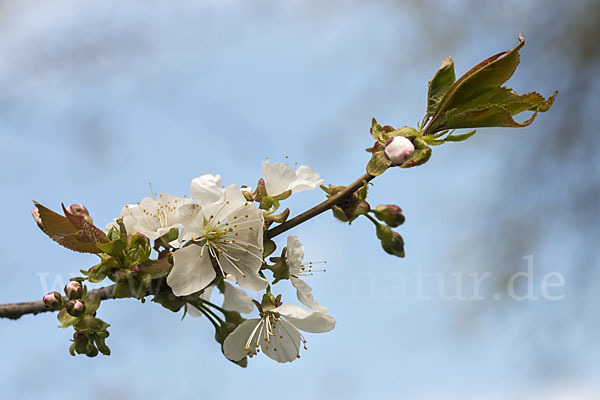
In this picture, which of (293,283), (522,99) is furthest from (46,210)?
(522,99)

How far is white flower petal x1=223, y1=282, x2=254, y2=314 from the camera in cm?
117

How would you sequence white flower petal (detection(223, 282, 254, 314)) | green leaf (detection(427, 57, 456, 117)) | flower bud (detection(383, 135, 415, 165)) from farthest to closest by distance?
1. white flower petal (detection(223, 282, 254, 314))
2. green leaf (detection(427, 57, 456, 117))
3. flower bud (detection(383, 135, 415, 165))

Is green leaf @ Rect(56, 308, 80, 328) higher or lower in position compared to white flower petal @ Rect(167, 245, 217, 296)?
lower

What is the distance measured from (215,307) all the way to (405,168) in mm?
451

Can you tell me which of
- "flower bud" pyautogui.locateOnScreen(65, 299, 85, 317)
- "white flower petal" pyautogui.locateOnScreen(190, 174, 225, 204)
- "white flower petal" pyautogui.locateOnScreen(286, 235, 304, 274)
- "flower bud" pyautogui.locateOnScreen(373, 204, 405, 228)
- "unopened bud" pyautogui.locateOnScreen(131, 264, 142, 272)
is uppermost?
"white flower petal" pyautogui.locateOnScreen(190, 174, 225, 204)

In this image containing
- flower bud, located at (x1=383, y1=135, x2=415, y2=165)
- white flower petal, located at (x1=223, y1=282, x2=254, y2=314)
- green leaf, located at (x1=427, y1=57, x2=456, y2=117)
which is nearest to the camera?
flower bud, located at (x1=383, y1=135, x2=415, y2=165)

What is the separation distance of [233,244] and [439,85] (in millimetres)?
456

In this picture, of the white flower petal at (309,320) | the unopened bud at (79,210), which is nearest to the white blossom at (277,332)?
the white flower petal at (309,320)

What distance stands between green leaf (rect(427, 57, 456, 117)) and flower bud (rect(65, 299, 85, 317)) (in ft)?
2.24

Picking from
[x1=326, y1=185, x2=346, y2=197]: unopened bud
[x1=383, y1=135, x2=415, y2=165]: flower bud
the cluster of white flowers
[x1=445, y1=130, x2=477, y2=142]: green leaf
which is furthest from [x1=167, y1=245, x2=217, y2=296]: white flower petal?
[x1=445, y1=130, x2=477, y2=142]: green leaf

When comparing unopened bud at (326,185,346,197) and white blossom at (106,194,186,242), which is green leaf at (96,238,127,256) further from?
unopened bud at (326,185,346,197)

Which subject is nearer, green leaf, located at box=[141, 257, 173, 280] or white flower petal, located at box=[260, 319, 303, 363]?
green leaf, located at box=[141, 257, 173, 280]

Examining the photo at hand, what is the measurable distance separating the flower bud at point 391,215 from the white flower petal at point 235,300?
15.4 inches

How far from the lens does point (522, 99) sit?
3.19 ft
